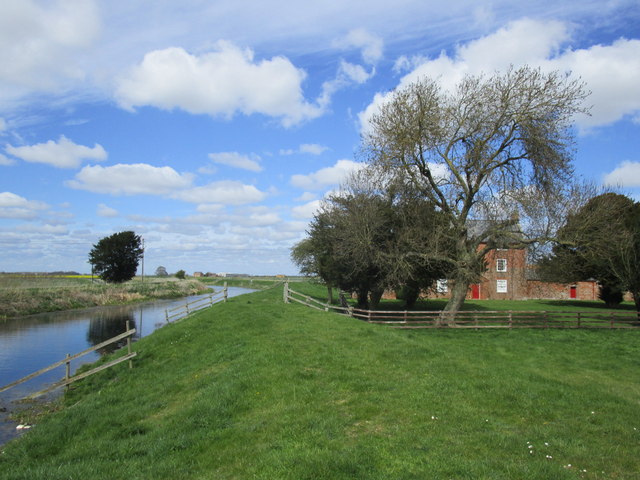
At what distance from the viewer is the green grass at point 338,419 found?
6.53m

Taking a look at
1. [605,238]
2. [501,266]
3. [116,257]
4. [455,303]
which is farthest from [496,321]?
[116,257]

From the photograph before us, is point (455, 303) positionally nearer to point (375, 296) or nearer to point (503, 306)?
point (375, 296)

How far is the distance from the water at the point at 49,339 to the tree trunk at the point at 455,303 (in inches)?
736

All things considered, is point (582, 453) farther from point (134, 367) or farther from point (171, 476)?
point (134, 367)

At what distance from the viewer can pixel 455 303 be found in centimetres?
2598

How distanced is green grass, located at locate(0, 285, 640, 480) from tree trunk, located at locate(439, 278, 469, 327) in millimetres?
8282

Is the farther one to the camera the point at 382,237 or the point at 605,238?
the point at 382,237

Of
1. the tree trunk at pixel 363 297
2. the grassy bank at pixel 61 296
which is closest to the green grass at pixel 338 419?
the tree trunk at pixel 363 297

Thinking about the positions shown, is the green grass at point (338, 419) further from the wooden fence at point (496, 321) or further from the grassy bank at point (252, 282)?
the grassy bank at point (252, 282)

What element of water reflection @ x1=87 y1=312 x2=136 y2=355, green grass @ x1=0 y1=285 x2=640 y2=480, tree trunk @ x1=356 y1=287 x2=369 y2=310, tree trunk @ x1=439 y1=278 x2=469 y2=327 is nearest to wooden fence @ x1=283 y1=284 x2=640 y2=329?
tree trunk @ x1=439 y1=278 x2=469 y2=327

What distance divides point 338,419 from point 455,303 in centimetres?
1909

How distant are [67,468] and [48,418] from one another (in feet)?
21.2

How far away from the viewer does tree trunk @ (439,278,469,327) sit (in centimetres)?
2520

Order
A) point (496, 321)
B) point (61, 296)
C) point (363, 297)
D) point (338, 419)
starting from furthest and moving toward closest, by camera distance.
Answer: point (61, 296)
point (363, 297)
point (496, 321)
point (338, 419)
